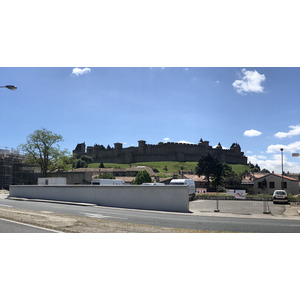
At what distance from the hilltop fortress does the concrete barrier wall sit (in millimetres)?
129383

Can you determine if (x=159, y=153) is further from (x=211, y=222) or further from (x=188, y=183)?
(x=211, y=222)

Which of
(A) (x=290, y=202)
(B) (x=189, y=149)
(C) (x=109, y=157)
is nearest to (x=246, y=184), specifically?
(A) (x=290, y=202)

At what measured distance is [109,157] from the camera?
167 m

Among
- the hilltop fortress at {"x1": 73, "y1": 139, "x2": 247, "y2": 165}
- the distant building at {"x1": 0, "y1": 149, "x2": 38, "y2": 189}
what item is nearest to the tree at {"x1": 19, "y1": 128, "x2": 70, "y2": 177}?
the distant building at {"x1": 0, "y1": 149, "x2": 38, "y2": 189}

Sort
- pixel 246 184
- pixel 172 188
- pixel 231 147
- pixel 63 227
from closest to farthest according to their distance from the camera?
pixel 63 227 < pixel 172 188 < pixel 246 184 < pixel 231 147

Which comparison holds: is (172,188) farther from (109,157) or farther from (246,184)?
(109,157)

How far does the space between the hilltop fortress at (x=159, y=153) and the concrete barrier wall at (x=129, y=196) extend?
12938cm

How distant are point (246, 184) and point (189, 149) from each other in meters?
92.0

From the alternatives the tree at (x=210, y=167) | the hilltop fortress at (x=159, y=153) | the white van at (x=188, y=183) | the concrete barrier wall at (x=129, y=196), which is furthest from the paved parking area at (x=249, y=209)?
the hilltop fortress at (x=159, y=153)

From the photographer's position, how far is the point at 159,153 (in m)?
164

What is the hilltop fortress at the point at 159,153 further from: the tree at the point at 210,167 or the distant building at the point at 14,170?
the distant building at the point at 14,170

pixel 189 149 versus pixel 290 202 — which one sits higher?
pixel 189 149

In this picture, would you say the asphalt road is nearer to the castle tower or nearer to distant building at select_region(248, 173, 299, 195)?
distant building at select_region(248, 173, 299, 195)

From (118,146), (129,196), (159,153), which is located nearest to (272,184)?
(129,196)
